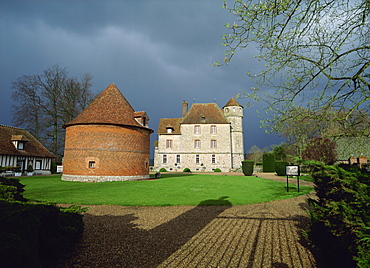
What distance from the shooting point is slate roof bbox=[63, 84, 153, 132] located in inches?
673

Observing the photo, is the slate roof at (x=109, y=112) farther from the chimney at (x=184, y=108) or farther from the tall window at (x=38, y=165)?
the chimney at (x=184, y=108)

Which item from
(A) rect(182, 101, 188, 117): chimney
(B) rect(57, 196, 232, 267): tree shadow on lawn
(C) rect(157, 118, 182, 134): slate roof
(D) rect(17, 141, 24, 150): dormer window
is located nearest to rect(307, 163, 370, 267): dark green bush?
(B) rect(57, 196, 232, 267): tree shadow on lawn

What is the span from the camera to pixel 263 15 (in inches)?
166

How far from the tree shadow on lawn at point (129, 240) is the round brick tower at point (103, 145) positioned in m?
10.5

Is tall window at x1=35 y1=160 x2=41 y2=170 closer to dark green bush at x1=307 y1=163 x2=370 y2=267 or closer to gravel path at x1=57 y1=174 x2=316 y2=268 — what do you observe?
gravel path at x1=57 y1=174 x2=316 y2=268

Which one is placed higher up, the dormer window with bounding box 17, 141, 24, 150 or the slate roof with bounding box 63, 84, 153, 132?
the slate roof with bounding box 63, 84, 153, 132

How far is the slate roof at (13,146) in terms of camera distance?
20780 mm

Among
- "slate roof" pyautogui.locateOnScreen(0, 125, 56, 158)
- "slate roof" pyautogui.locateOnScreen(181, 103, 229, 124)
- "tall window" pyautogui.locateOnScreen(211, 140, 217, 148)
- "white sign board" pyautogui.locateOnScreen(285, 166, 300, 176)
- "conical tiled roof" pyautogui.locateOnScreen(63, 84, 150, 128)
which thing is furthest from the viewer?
"slate roof" pyautogui.locateOnScreen(181, 103, 229, 124)

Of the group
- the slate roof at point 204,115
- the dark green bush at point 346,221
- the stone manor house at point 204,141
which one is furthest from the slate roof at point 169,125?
the dark green bush at point 346,221

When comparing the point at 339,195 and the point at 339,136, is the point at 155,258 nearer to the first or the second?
the point at 339,195

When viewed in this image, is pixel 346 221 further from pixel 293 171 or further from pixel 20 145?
pixel 20 145

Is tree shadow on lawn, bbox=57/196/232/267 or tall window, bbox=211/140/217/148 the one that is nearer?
tree shadow on lawn, bbox=57/196/232/267

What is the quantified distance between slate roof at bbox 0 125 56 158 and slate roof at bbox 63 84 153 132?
305 inches

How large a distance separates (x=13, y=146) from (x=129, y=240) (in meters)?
23.8
